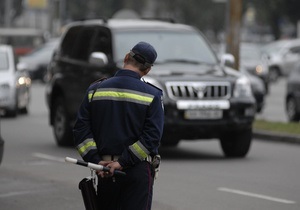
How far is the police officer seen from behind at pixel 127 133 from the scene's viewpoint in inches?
279

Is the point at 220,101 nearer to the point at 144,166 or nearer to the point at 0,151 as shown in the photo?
the point at 0,151

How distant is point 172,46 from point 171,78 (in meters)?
1.62

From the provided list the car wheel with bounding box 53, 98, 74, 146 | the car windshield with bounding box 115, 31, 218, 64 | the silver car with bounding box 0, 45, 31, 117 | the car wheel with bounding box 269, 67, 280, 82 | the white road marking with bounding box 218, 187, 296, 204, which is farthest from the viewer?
the car wheel with bounding box 269, 67, 280, 82

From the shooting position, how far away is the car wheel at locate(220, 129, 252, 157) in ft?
52.0

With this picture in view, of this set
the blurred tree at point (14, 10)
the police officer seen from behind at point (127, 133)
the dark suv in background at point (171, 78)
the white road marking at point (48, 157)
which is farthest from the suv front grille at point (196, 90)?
the blurred tree at point (14, 10)

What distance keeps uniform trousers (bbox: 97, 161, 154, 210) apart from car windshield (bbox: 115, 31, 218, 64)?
916cm

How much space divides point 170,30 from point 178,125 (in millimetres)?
2696

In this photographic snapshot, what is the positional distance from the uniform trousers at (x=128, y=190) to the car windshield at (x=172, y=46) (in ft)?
30.0

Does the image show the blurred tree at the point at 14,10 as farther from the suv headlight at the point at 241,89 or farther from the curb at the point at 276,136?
the suv headlight at the point at 241,89

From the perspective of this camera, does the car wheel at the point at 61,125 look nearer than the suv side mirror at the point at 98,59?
No

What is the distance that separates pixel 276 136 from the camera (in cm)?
1916

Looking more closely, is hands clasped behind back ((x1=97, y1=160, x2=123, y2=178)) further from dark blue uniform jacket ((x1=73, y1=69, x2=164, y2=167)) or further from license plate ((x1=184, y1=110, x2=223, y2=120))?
license plate ((x1=184, y1=110, x2=223, y2=120))

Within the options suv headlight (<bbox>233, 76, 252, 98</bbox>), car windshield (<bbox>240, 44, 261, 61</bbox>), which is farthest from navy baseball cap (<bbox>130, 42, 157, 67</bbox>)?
car windshield (<bbox>240, 44, 261, 61</bbox>)

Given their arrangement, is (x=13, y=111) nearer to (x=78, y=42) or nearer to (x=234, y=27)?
(x=234, y=27)
